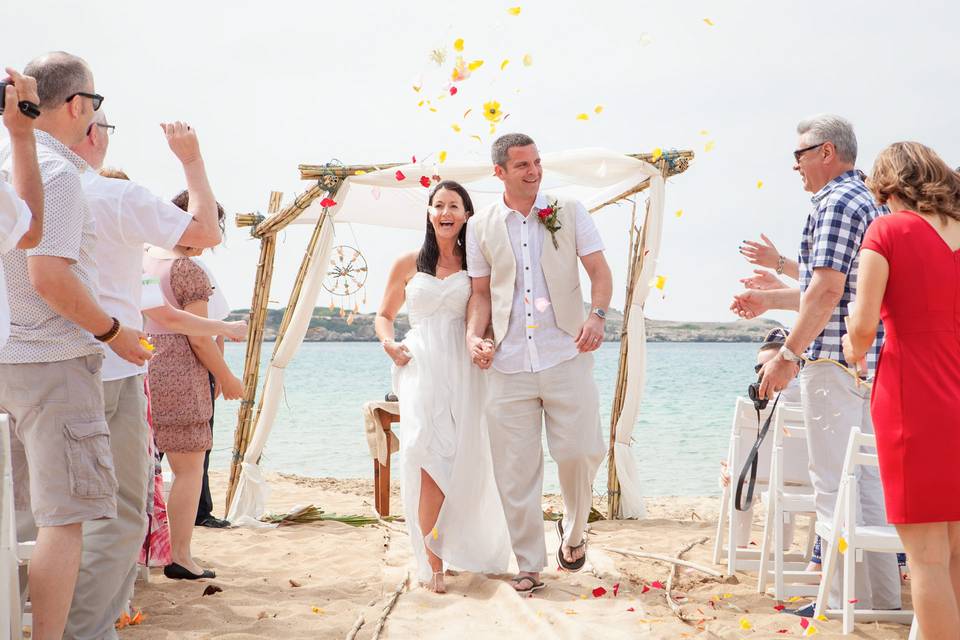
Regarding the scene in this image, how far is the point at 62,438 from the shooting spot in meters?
3.21

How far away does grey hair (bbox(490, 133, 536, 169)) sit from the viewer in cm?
518

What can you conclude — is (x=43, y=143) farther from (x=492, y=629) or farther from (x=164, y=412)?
(x=492, y=629)

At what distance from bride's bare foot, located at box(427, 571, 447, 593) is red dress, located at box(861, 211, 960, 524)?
246 centimetres

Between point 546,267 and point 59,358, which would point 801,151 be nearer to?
point 546,267

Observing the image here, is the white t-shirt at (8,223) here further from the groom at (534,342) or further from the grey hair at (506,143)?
the grey hair at (506,143)

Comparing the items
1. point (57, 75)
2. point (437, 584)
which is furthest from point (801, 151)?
point (57, 75)

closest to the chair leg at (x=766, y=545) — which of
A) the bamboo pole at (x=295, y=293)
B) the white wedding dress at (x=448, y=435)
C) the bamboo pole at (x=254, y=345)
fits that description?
the white wedding dress at (x=448, y=435)

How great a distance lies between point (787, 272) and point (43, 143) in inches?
135

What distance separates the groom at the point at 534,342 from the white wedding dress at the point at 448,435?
143 mm

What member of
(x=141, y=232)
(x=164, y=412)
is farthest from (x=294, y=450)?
(x=141, y=232)

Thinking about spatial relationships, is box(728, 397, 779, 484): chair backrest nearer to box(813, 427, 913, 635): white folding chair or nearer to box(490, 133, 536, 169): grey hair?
box(813, 427, 913, 635): white folding chair

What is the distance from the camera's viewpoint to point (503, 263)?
5211mm

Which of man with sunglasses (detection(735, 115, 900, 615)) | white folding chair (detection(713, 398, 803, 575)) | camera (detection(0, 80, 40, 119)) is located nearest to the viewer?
camera (detection(0, 80, 40, 119))

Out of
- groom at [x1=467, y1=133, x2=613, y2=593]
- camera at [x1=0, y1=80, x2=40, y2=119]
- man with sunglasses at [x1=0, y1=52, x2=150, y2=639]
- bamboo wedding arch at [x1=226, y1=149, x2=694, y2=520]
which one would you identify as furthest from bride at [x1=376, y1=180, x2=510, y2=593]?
camera at [x1=0, y1=80, x2=40, y2=119]
